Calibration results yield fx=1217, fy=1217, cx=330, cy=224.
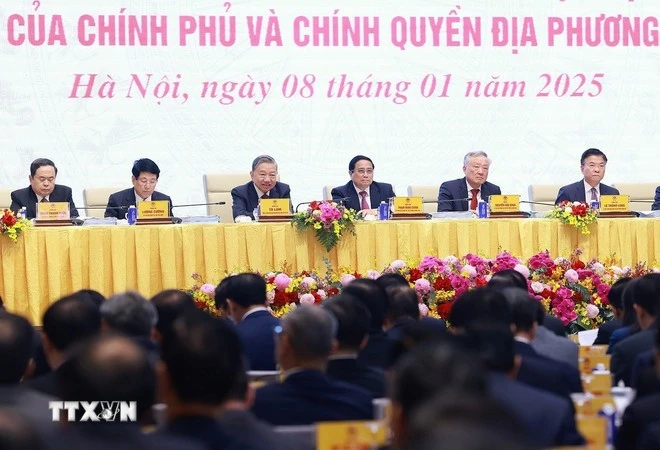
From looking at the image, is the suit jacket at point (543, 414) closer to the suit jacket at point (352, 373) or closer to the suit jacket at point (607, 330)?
the suit jacket at point (352, 373)

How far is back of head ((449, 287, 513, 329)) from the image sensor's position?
3.46 metres

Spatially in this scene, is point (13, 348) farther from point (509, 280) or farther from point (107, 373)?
point (509, 280)

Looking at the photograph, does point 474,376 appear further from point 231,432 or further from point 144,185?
point 144,185

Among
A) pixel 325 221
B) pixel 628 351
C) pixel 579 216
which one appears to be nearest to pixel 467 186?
pixel 579 216

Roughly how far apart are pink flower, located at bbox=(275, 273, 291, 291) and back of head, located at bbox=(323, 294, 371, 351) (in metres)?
2.85

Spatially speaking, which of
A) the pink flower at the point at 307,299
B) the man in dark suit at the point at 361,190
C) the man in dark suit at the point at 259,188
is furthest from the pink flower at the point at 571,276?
the man in dark suit at the point at 259,188

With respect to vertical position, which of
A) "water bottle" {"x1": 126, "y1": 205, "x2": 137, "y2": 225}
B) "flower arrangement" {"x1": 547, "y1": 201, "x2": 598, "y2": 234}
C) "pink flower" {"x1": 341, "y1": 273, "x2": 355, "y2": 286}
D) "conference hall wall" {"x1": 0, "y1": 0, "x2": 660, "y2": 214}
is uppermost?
"conference hall wall" {"x1": 0, "y1": 0, "x2": 660, "y2": 214}

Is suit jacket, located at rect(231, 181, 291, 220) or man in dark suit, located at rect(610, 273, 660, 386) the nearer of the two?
man in dark suit, located at rect(610, 273, 660, 386)

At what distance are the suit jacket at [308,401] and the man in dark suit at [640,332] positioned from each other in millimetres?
1202

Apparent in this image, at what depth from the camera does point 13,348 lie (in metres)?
2.83

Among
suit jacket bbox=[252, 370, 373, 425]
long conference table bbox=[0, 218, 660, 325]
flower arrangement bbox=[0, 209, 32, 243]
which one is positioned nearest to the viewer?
suit jacket bbox=[252, 370, 373, 425]

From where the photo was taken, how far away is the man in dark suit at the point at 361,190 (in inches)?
336

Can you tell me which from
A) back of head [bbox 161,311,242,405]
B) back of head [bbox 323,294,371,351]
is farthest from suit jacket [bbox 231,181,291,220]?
back of head [bbox 161,311,242,405]

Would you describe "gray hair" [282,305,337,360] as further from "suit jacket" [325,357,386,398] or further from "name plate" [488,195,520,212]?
"name plate" [488,195,520,212]
